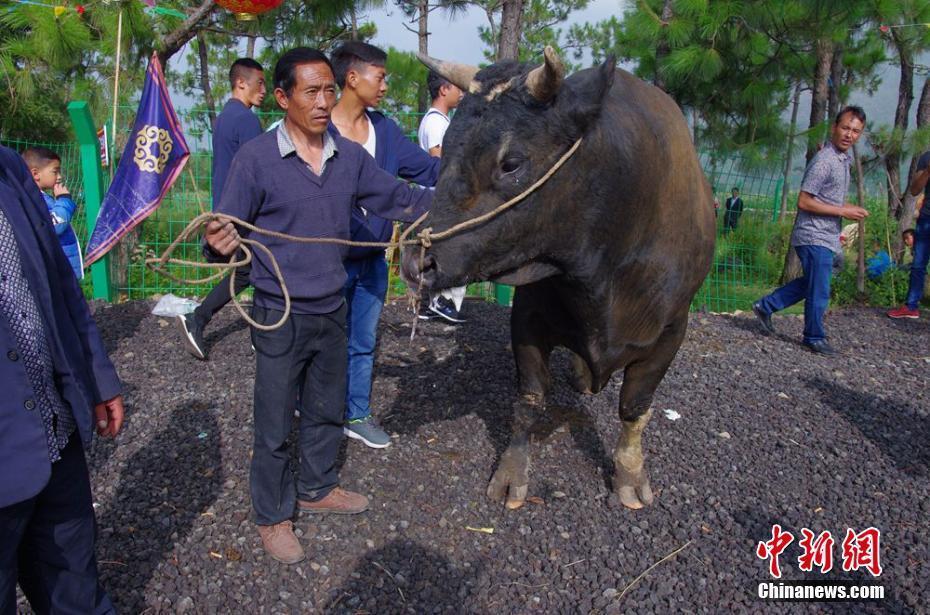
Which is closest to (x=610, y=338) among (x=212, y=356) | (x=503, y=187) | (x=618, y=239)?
(x=618, y=239)

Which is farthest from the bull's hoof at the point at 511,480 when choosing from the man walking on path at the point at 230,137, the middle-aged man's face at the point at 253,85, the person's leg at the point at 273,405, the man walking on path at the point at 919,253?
the man walking on path at the point at 919,253

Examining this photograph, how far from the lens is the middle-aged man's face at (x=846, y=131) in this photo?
6023 mm

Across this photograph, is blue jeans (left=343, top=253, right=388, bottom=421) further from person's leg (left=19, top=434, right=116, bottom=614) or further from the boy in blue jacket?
the boy in blue jacket

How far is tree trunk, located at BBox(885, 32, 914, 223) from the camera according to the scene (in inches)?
396

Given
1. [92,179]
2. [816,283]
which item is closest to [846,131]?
[816,283]

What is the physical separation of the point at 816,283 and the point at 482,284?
343cm

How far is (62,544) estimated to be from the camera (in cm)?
204

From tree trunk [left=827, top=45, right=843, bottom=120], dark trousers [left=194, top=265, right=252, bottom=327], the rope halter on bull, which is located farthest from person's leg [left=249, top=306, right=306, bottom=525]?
tree trunk [left=827, top=45, right=843, bottom=120]

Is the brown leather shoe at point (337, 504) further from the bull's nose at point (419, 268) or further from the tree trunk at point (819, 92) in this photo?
the tree trunk at point (819, 92)

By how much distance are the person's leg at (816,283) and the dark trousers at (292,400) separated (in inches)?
188

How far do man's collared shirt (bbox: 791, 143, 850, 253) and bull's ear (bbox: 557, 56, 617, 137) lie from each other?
14.8ft

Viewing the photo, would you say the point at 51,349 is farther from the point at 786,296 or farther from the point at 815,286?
the point at 786,296

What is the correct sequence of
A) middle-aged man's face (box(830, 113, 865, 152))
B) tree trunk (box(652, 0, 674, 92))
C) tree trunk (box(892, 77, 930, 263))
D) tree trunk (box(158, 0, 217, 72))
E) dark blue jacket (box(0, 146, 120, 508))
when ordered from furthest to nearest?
tree trunk (box(892, 77, 930, 263)), tree trunk (box(652, 0, 674, 92)), tree trunk (box(158, 0, 217, 72)), middle-aged man's face (box(830, 113, 865, 152)), dark blue jacket (box(0, 146, 120, 508))

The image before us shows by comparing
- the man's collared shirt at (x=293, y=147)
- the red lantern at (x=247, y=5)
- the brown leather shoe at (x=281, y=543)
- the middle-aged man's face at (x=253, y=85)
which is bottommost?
the brown leather shoe at (x=281, y=543)
